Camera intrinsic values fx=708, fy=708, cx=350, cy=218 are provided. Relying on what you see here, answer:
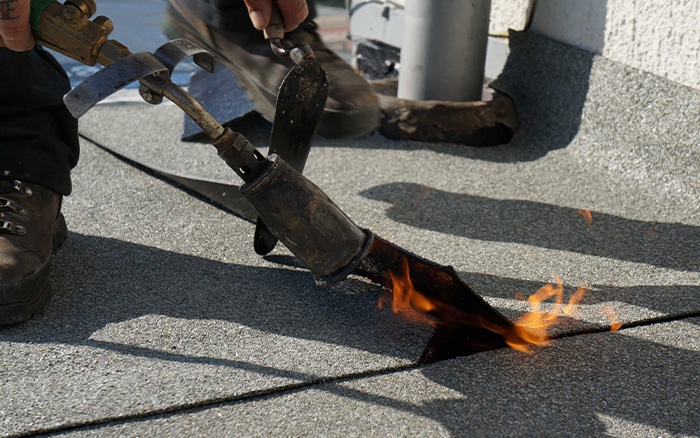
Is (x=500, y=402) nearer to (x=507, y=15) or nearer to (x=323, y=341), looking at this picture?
(x=323, y=341)

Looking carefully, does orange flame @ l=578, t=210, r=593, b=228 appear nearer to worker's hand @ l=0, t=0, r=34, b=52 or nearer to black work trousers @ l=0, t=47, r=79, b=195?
black work trousers @ l=0, t=47, r=79, b=195

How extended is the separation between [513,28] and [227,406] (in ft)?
7.89

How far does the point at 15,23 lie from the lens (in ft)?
4.64

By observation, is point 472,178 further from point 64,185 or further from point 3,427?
point 3,427

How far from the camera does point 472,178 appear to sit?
265 centimetres

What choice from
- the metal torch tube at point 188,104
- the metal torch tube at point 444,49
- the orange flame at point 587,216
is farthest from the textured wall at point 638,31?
the metal torch tube at point 188,104

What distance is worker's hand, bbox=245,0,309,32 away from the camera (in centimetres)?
158

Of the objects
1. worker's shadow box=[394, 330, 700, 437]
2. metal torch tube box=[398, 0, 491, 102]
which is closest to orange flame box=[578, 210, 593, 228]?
worker's shadow box=[394, 330, 700, 437]

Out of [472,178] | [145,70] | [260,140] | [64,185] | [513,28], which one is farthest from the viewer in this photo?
[513,28]

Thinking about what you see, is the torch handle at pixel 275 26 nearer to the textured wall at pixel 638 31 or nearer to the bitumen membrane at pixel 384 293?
the bitumen membrane at pixel 384 293

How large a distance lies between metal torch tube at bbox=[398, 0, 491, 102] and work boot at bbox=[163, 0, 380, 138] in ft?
3.07

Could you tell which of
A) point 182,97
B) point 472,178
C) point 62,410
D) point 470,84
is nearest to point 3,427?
point 62,410

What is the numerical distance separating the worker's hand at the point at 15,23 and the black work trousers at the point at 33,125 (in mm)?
447

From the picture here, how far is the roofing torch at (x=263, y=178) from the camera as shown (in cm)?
129
